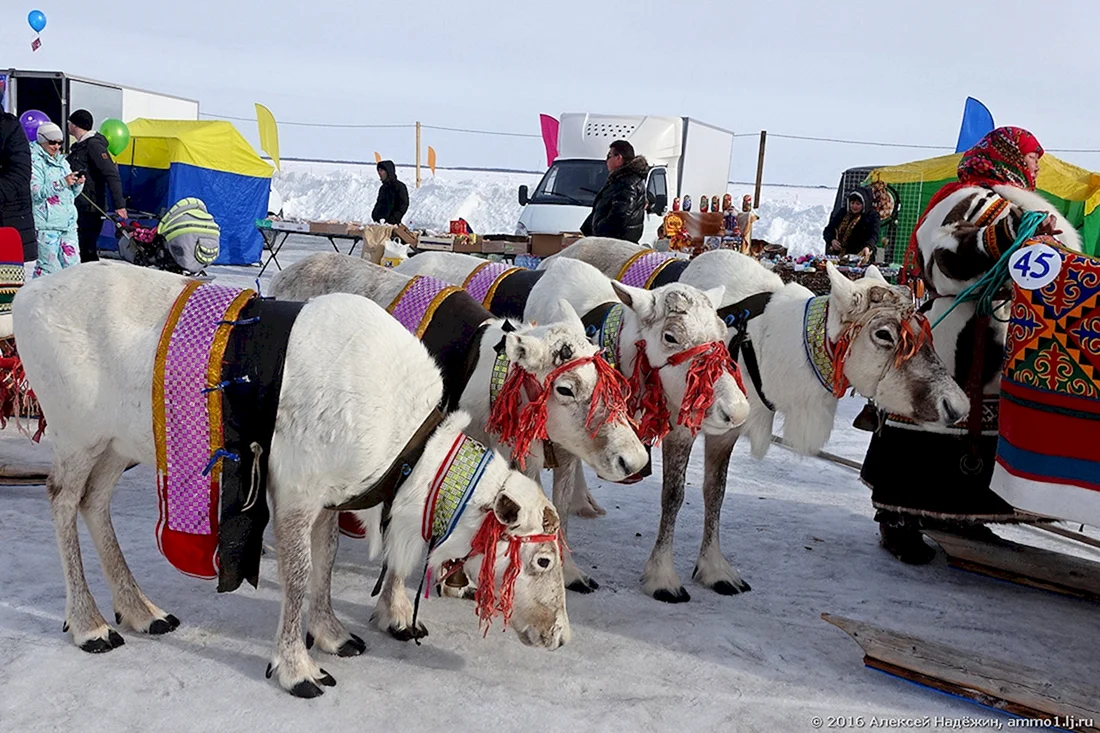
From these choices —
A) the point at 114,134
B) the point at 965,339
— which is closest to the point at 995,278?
the point at 965,339

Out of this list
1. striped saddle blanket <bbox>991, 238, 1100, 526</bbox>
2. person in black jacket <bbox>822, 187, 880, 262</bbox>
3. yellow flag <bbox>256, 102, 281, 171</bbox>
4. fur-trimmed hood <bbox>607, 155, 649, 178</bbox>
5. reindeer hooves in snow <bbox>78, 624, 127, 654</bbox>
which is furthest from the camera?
yellow flag <bbox>256, 102, 281, 171</bbox>

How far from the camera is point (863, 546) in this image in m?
4.67

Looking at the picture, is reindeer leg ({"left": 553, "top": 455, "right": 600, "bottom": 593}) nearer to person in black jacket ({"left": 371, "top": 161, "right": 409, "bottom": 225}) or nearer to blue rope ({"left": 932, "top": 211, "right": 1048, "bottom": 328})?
blue rope ({"left": 932, "top": 211, "right": 1048, "bottom": 328})

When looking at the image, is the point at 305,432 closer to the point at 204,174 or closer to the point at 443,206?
the point at 204,174

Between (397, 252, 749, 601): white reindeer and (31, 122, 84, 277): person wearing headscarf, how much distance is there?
14.9 feet

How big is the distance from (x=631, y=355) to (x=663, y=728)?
1555mm

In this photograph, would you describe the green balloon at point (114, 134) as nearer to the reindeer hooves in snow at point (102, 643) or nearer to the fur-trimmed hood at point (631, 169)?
the fur-trimmed hood at point (631, 169)

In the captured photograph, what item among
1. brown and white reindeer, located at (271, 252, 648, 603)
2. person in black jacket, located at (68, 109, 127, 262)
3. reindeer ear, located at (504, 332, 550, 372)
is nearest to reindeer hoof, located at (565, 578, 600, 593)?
brown and white reindeer, located at (271, 252, 648, 603)

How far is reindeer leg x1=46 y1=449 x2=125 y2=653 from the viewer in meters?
3.07

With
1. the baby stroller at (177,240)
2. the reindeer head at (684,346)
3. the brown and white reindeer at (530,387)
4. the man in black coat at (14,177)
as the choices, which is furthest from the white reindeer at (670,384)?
the baby stroller at (177,240)

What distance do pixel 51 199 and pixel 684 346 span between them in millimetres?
5676

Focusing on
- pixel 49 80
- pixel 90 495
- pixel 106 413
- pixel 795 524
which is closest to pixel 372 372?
pixel 106 413

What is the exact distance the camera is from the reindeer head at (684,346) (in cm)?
352

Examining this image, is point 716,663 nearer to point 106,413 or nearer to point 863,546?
point 863,546
